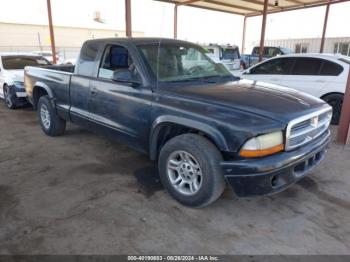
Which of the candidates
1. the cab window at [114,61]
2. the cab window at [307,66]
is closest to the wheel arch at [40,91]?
the cab window at [114,61]

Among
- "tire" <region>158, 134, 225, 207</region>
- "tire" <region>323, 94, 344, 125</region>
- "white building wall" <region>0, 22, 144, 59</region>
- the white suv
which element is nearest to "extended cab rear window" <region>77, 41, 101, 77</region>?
"tire" <region>158, 134, 225, 207</region>

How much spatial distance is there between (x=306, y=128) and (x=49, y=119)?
14.7 ft

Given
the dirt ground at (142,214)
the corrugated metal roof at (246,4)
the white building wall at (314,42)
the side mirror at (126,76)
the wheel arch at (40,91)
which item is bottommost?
the dirt ground at (142,214)

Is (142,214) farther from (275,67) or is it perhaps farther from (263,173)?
(275,67)

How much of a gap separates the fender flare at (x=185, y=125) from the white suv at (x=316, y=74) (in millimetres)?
4625

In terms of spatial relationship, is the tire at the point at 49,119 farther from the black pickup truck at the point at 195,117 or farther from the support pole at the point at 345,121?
the support pole at the point at 345,121

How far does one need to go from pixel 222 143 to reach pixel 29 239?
1.96 meters

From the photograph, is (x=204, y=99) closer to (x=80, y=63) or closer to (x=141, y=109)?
(x=141, y=109)

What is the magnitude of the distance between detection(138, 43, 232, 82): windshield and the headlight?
Answer: 134 centimetres

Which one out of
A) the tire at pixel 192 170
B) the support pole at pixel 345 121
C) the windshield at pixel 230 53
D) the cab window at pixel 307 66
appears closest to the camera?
the tire at pixel 192 170

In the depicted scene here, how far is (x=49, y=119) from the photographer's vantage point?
549cm

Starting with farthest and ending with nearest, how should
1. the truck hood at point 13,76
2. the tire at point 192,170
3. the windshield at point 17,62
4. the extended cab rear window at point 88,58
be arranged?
the windshield at point 17,62 < the truck hood at point 13,76 < the extended cab rear window at point 88,58 < the tire at point 192,170

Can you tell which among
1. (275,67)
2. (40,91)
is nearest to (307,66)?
(275,67)

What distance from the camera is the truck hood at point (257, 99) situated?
276 cm
